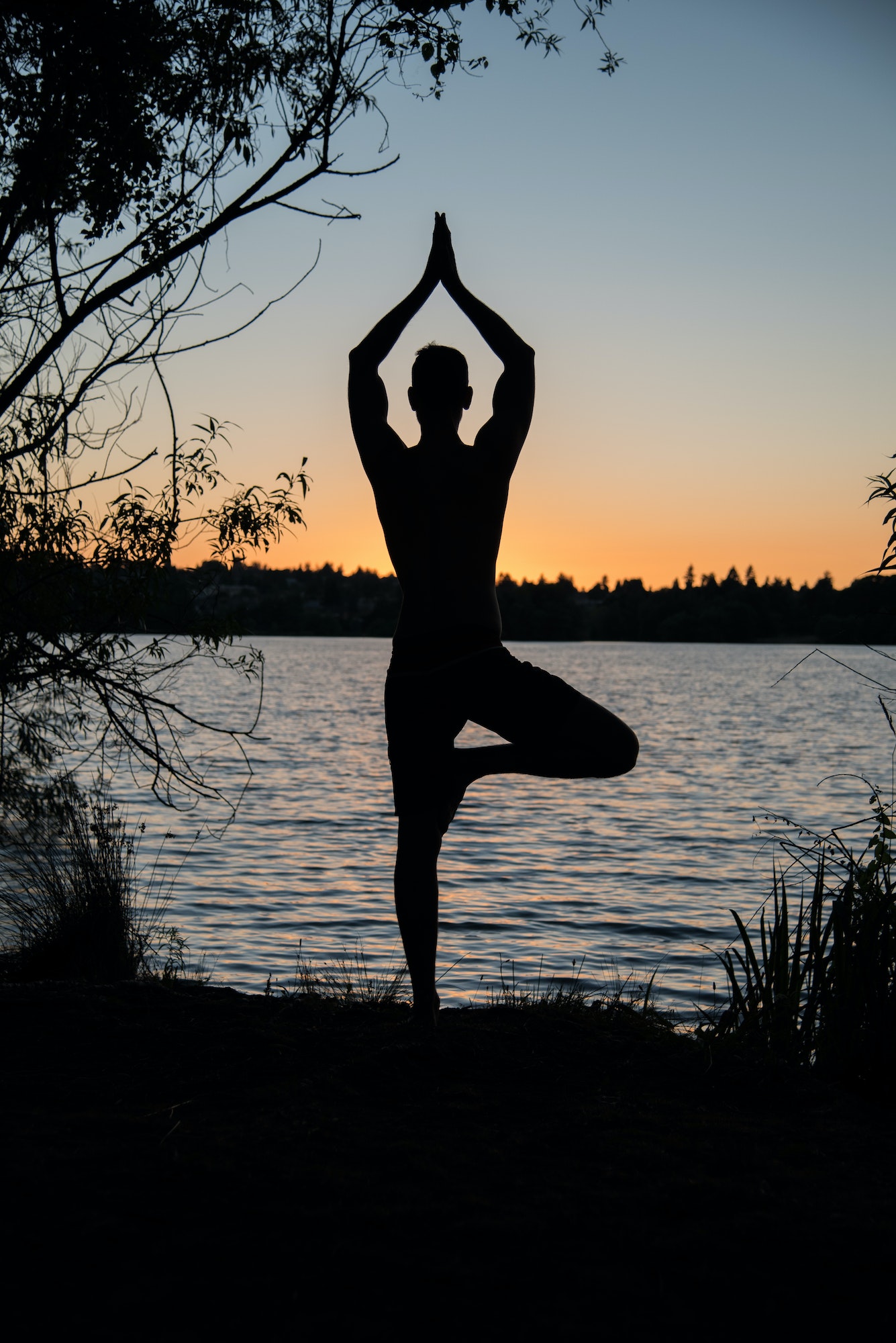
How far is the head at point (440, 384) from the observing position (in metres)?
4.02

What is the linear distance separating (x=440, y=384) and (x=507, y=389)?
0.24m

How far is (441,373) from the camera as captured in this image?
4.02 metres

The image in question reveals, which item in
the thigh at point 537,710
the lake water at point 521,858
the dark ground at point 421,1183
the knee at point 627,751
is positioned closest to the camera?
the dark ground at point 421,1183

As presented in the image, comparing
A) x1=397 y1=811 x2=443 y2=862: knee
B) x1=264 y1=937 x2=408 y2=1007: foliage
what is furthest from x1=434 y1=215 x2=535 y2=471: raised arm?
x1=264 y1=937 x2=408 y2=1007: foliage

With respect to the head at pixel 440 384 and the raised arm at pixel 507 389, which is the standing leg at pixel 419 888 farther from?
the head at pixel 440 384

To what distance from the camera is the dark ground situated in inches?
86.4

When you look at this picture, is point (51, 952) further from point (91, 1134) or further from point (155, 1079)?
point (91, 1134)

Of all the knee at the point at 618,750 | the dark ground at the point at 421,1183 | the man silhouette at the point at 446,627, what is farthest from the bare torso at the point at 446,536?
the dark ground at the point at 421,1183

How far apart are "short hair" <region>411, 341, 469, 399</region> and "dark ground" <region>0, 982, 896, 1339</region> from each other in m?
2.26

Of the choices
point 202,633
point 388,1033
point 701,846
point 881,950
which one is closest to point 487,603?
point 388,1033

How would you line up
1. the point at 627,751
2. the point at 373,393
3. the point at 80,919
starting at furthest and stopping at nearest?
the point at 80,919, the point at 373,393, the point at 627,751

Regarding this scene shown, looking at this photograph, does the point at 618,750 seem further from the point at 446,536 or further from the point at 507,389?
the point at 507,389

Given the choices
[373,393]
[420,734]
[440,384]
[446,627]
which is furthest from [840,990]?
[373,393]

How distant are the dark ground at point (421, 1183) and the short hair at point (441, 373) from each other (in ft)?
7.40
